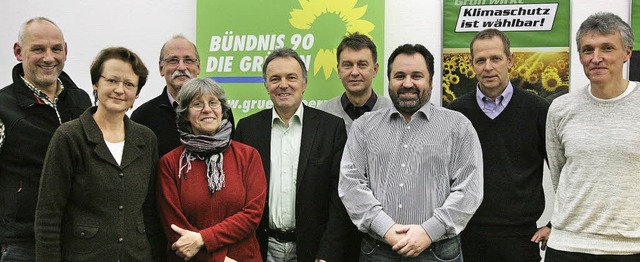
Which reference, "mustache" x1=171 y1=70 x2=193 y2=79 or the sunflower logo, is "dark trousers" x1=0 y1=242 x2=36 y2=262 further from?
the sunflower logo

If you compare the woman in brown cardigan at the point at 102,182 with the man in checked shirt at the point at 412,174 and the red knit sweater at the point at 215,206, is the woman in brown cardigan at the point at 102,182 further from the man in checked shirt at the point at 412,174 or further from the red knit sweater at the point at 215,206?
the man in checked shirt at the point at 412,174

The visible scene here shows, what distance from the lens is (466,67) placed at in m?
4.01

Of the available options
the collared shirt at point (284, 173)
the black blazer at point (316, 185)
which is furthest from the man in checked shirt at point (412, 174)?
the collared shirt at point (284, 173)

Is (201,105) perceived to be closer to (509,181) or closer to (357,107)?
(357,107)

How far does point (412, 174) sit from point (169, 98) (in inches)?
58.7

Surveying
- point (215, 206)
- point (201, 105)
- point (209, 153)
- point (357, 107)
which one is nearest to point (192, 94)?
point (201, 105)

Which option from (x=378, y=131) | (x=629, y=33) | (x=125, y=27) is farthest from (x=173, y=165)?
(x=125, y=27)

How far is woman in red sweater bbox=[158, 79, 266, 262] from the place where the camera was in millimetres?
2467

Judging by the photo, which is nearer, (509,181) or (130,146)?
(130,146)

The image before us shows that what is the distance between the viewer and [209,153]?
252 centimetres

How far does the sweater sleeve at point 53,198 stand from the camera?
227 cm

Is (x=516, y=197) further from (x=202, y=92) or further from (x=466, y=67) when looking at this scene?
(x=202, y=92)

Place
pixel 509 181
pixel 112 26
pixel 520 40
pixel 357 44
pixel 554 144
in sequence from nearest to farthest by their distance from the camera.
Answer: pixel 554 144, pixel 509 181, pixel 357 44, pixel 520 40, pixel 112 26

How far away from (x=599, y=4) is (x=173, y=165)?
9.62 feet
